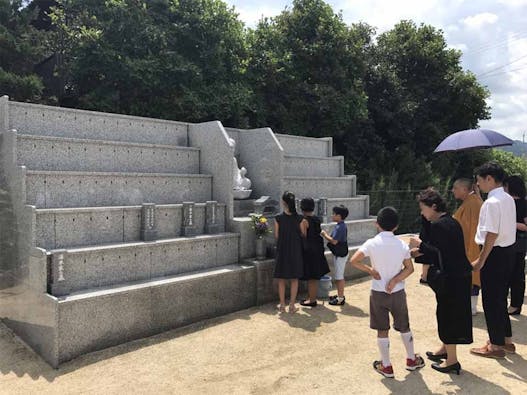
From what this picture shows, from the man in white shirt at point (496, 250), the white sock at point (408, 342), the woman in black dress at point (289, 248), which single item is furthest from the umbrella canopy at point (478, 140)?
the white sock at point (408, 342)

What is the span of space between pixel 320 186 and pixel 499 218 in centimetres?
540

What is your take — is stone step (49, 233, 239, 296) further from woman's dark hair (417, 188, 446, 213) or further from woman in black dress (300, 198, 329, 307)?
woman's dark hair (417, 188, 446, 213)

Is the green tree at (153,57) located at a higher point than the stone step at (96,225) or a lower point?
higher

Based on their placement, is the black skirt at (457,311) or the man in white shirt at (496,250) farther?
the man in white shirt at (496,250)

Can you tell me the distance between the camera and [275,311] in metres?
6.14

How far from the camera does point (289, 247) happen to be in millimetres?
6051

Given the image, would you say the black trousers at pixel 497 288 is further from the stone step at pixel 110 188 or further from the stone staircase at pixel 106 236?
the stone step at pixel 110 188

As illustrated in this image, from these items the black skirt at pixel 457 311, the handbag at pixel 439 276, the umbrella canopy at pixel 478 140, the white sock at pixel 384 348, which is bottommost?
the white sock at pixel 384 348

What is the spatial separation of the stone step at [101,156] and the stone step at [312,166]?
2.46m

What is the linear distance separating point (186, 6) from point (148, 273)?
994 cm

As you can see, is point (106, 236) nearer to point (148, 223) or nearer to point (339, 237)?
point (148, 223)

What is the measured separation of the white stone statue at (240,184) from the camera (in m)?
7.79

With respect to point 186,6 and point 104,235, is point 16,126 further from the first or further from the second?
point 186,6

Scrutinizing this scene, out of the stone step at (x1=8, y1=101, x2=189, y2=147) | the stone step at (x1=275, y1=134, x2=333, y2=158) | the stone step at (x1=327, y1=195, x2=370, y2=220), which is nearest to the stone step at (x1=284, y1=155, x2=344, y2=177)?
the stone step at (x1=275, y1=134, x2=333, y2=158)
